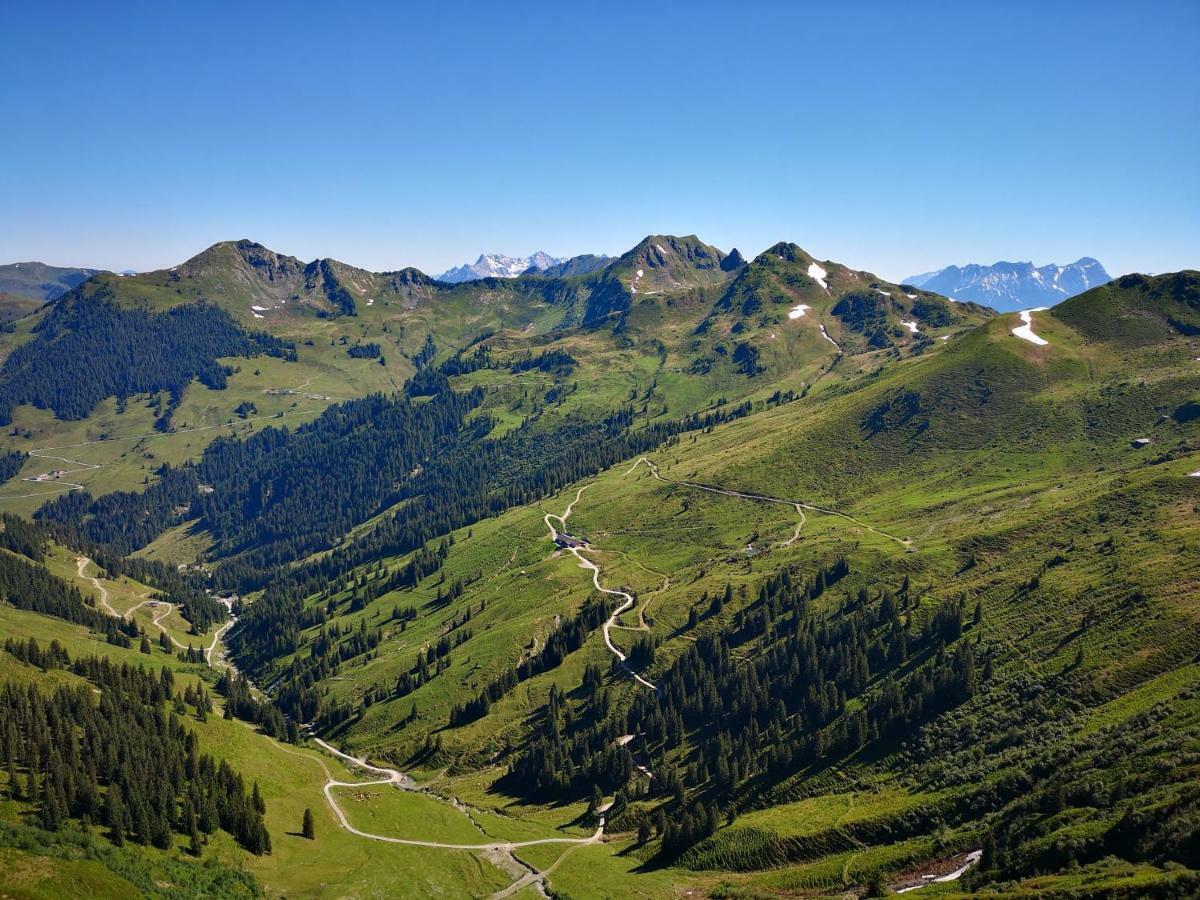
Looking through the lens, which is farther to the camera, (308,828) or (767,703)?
(767,703)

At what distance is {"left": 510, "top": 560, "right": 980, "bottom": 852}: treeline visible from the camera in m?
127

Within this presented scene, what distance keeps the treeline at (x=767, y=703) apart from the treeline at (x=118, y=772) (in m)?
58.4

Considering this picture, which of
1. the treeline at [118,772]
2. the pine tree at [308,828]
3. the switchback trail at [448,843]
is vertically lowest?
the switchback trail at [448,843]

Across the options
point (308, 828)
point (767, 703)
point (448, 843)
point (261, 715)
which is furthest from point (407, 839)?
point (261, 715)

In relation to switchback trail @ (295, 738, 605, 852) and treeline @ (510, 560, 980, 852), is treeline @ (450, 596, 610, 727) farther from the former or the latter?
switchback trail @ (295, 738, 605, 852)

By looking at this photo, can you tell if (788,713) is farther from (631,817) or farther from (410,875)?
(410,875)

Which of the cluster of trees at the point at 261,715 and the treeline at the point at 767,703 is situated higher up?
the treeline at the point at 767,703

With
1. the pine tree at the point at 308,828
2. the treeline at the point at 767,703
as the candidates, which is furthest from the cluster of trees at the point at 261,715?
the pine tree at the point at 308,828

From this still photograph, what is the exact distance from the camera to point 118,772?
105 metres

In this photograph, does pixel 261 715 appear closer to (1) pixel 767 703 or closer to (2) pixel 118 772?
(2) pixel 118 772

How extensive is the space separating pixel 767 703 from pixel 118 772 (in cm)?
10816

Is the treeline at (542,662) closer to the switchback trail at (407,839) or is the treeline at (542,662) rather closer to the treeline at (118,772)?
the switchback trail at (407,839)

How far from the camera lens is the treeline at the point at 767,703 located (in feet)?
418

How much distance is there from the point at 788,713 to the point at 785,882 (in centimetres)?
4725
